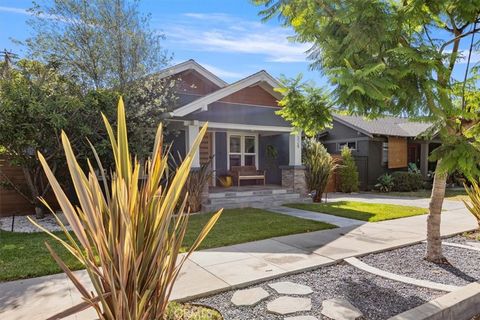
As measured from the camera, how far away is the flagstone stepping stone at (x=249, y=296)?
356cm

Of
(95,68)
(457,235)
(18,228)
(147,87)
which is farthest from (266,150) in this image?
(18,228)

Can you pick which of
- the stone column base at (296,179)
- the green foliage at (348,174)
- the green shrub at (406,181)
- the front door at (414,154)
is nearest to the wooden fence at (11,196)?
the stone column base at (296,179)

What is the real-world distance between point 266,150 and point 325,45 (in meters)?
10.5

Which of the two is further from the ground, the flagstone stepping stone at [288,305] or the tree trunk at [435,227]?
the tree trunk at [435,227]

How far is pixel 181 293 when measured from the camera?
3729 millimetres

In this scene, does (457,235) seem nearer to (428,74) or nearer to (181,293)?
(428,74)

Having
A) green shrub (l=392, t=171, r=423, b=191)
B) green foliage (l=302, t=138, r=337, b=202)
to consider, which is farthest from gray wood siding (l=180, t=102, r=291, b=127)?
green shrub (l=392, t=171, r=423, b=191)

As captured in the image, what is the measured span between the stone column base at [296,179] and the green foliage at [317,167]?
0.28 m

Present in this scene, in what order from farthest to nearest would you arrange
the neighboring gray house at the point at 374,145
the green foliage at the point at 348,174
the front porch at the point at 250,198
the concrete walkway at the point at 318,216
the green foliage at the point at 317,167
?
the neighboring gray house at the point at 374,145, the green foliage at the point at 348,174, the green foliage at the point at 317,167, the front porch at the point at 250,198, the concrete walkway at the point at 318,216

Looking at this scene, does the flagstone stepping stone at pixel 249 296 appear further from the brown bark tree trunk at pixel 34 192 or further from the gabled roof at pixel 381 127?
the gabled roof at pixel 381 127

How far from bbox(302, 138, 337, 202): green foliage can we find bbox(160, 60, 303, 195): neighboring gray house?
1.56 ft

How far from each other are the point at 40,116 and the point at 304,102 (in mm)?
6102

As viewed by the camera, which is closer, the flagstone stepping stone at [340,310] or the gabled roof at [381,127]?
the flagstone stepping stone at [340,310]

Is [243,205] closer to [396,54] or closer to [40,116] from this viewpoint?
[40,116]
